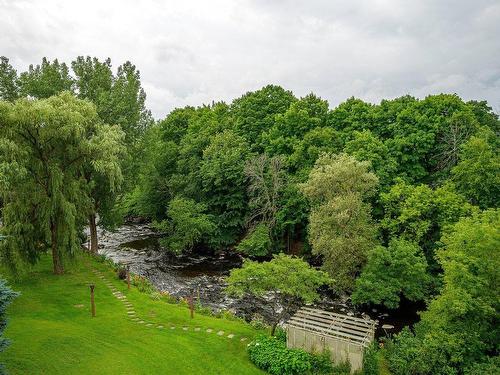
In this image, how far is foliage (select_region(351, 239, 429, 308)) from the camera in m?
26.5

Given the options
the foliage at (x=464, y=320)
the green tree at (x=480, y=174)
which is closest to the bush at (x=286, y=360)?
the foliage at (x=464, y=320)

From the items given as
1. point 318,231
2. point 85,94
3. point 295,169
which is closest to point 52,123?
point 85,94

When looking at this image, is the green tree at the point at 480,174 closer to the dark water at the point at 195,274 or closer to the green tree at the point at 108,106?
the dark water at the point at 195,274

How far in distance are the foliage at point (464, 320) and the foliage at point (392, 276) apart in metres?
7.17

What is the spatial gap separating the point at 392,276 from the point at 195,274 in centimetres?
1672

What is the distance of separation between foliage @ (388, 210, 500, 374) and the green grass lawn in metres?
7.58

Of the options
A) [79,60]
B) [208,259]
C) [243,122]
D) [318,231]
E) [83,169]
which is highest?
[79,60]

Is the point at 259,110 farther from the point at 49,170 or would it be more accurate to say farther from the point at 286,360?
the point at 286,360

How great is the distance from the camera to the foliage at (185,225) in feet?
130

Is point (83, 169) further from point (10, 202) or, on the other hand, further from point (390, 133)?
point (390, 133)

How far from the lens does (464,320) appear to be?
1852cm

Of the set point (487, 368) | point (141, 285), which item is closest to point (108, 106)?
point (141, 285)

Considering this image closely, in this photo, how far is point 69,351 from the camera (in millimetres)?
17359

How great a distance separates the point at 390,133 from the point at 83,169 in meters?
28.5
